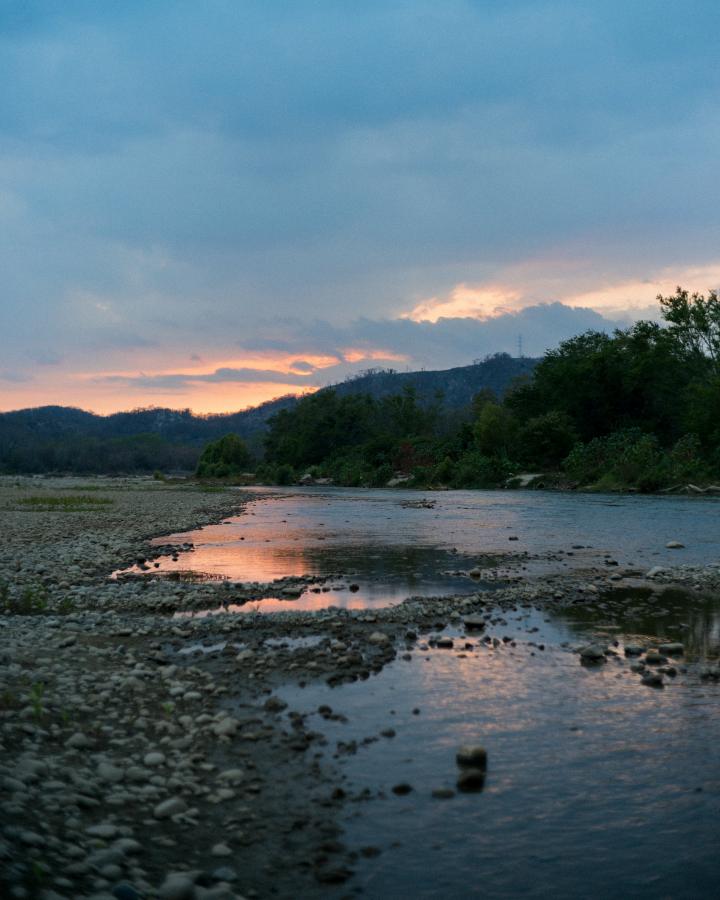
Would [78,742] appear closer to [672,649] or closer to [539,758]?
[539,758]

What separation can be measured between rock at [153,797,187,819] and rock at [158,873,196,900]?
96 centimetres

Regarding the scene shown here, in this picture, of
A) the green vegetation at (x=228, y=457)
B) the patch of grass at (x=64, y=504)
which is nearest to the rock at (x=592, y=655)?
the patch of grass at (x=64, y=504)

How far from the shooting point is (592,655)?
9336 millimetres

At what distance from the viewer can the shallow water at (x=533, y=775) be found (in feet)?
15.6

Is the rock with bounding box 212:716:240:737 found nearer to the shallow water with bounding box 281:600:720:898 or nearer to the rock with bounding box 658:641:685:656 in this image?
→ the shallow water with bounding box 281:600:720:898

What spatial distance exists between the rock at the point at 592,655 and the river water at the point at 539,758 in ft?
0.45

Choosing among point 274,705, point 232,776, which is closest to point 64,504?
point 274,705

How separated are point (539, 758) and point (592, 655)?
126 inches

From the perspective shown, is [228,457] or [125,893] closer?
[125,893]

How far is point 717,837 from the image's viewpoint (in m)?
5.19

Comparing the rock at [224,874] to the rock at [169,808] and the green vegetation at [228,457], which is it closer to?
the rock at [169,808]

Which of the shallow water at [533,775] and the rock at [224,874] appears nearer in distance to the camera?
the rock at [224,874]

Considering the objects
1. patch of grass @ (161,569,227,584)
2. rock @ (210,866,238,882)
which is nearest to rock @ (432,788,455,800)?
rock @ (210,866,238,882)

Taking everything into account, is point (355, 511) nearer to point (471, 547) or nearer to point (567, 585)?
point (471, 547)
